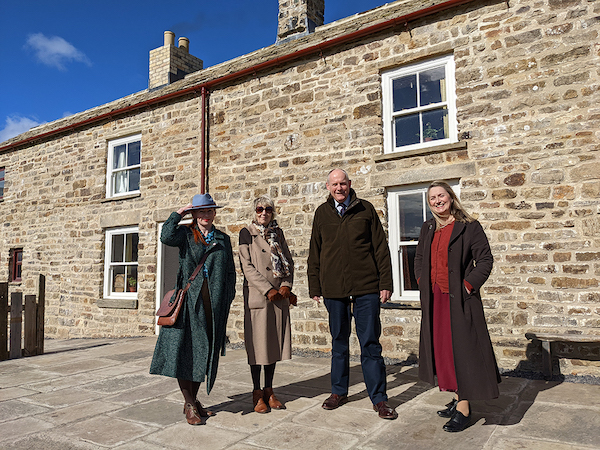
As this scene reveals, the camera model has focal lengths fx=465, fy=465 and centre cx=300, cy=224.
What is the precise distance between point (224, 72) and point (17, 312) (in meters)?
5.19

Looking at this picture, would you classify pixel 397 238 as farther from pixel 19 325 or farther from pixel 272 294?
pixel 19 325

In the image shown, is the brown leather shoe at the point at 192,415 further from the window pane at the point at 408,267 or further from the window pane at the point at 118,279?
the window pane at the point at 118,279

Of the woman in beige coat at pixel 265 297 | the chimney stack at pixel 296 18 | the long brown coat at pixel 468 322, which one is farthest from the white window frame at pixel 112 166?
the long brown coat at pixel 468 322

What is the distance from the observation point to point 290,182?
737 centimetres

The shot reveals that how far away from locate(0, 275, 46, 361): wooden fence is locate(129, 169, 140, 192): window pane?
112 inches

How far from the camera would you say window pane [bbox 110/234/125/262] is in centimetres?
973

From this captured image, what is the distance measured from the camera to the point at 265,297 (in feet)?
12.9

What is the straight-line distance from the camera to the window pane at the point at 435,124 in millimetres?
6367

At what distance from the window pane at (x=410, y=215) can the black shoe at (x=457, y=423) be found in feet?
10.6

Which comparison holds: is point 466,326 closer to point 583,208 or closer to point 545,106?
→ point 583,208

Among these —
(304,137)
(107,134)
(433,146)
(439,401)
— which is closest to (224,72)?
(304,137)

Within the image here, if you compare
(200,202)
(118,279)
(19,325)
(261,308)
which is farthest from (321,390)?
(118,279)

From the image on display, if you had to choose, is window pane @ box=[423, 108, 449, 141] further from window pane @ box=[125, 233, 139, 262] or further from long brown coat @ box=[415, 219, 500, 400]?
window pane @ box=[125, 233, 139, 262]

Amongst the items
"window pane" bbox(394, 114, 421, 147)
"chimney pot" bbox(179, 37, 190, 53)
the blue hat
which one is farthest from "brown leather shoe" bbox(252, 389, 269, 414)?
"chimney pot" bbox(179, 37, 190, 53)
